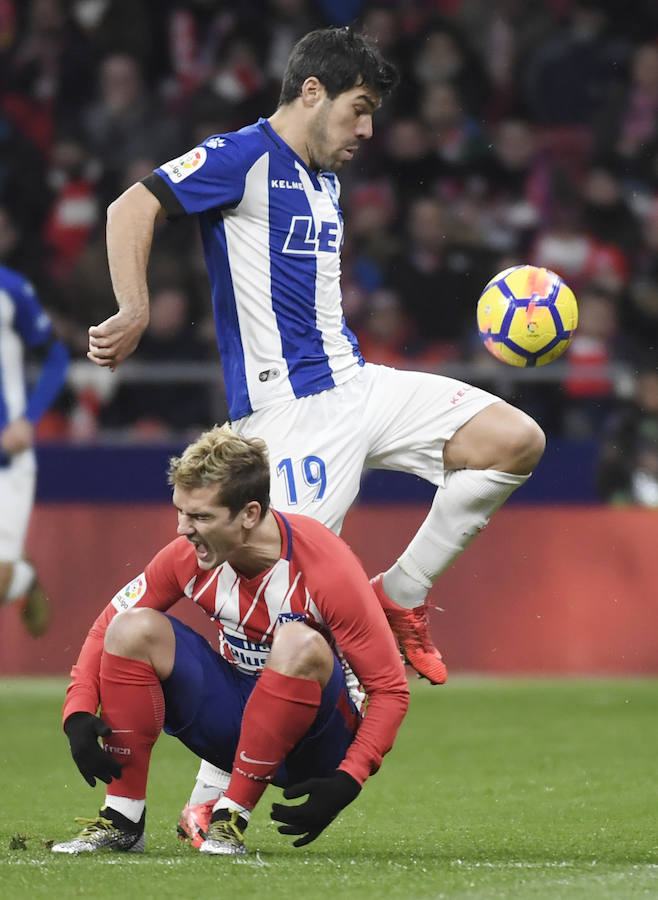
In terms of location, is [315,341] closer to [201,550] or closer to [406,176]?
[201,550]

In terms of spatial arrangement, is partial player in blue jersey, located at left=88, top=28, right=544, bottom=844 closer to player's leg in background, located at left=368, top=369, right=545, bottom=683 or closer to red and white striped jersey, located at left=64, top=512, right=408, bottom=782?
player's leg in background, located at left=368, top=369, right=545, bottom=683

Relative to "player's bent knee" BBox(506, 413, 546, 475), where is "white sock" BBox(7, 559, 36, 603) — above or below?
below

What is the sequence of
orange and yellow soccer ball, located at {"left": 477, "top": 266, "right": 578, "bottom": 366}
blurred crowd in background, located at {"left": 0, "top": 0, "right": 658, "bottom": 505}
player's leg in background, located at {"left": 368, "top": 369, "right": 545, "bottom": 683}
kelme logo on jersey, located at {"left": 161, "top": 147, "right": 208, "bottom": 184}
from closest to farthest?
1. kelme logo on jersey, located at {"left": 161, "top": 147, "right": 208, "bottom": 184}
2. player's leg in background, located at {"left": 368, "top": 369, "right": 545, "bottom": 683}
3. orange and yellow soccer ball, located at {"left": 477, "top": 266, "right": 578, "bottom": 366}
4. blurred crowd in background, located at {"left": 0, "top": 0, "right": 658, "bottom": 505}

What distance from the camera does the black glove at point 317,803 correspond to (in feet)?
12.2

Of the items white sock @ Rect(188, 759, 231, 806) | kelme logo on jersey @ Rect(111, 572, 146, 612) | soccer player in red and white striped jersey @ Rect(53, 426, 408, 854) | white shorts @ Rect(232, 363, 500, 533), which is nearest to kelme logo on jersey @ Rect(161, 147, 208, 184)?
white shorts @ Rect(232, 363, 500, 533)

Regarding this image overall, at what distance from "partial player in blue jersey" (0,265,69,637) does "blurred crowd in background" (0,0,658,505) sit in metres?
1.90

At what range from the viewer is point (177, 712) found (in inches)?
162

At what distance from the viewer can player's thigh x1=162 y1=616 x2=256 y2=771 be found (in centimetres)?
405

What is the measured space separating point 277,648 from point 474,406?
1139 millimetres

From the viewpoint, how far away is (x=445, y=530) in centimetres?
482

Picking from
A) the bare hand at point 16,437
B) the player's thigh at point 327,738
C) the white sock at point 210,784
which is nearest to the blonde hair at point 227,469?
the player's thigh at point 327,738

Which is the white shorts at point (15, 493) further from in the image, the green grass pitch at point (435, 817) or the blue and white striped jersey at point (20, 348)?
the green grass pitch at point (435, 817)

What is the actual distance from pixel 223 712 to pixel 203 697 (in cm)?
7

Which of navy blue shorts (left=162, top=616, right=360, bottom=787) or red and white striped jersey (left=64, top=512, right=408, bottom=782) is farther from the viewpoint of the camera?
navy blue shorts (left=162, top=616, right=360, bottom=787)
